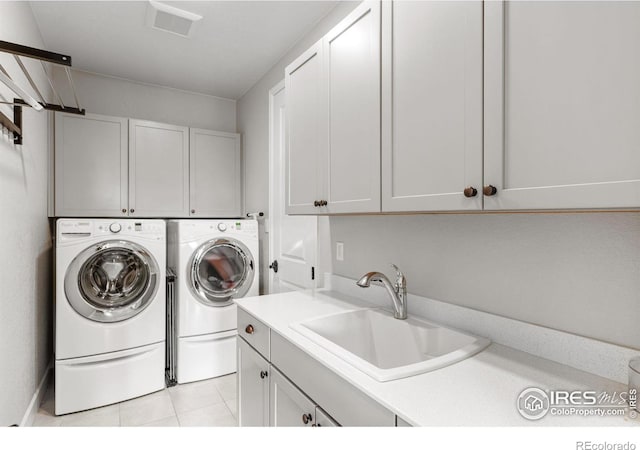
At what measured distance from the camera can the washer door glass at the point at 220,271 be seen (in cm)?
264

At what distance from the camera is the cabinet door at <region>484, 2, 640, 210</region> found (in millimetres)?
653

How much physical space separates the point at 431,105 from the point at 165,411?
8.15 feet

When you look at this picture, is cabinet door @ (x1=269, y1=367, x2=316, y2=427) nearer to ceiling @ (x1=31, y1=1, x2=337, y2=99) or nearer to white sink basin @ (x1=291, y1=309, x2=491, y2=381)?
white sink basin @ (x1=291, y1=309, x2=491, y2=381)

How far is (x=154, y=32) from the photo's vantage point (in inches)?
93.4

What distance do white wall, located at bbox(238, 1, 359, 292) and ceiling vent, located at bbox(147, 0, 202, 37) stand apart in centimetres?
72

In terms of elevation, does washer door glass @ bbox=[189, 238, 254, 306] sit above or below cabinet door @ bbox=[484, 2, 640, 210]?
below

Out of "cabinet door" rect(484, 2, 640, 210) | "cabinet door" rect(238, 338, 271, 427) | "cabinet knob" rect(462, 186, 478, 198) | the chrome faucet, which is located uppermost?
"cabinet door" rect(484, 2, 640, 210)

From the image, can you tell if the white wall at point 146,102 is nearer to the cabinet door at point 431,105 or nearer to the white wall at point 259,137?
the white wall at point 259,137

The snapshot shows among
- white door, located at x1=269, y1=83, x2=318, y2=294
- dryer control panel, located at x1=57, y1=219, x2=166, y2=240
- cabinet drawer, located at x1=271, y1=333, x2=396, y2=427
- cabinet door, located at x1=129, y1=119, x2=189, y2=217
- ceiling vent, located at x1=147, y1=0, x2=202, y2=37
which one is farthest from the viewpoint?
cabinet door, located at x1=129, y1=119, x2=189, y2=217

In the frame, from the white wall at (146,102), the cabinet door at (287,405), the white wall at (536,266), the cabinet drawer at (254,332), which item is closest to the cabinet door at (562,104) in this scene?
the white wall at (536,266)

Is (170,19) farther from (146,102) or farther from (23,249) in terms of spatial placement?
(23,249)

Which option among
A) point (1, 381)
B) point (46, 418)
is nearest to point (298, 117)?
point (1, 381)

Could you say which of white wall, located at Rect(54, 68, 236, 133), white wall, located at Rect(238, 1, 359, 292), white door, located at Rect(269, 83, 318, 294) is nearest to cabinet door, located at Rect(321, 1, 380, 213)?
white door, located at Rect(269, 83, 318, 294)

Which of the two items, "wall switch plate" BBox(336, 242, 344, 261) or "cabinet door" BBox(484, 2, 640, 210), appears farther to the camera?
"wall switch plate" BBox(336, 242, 344, 261)
